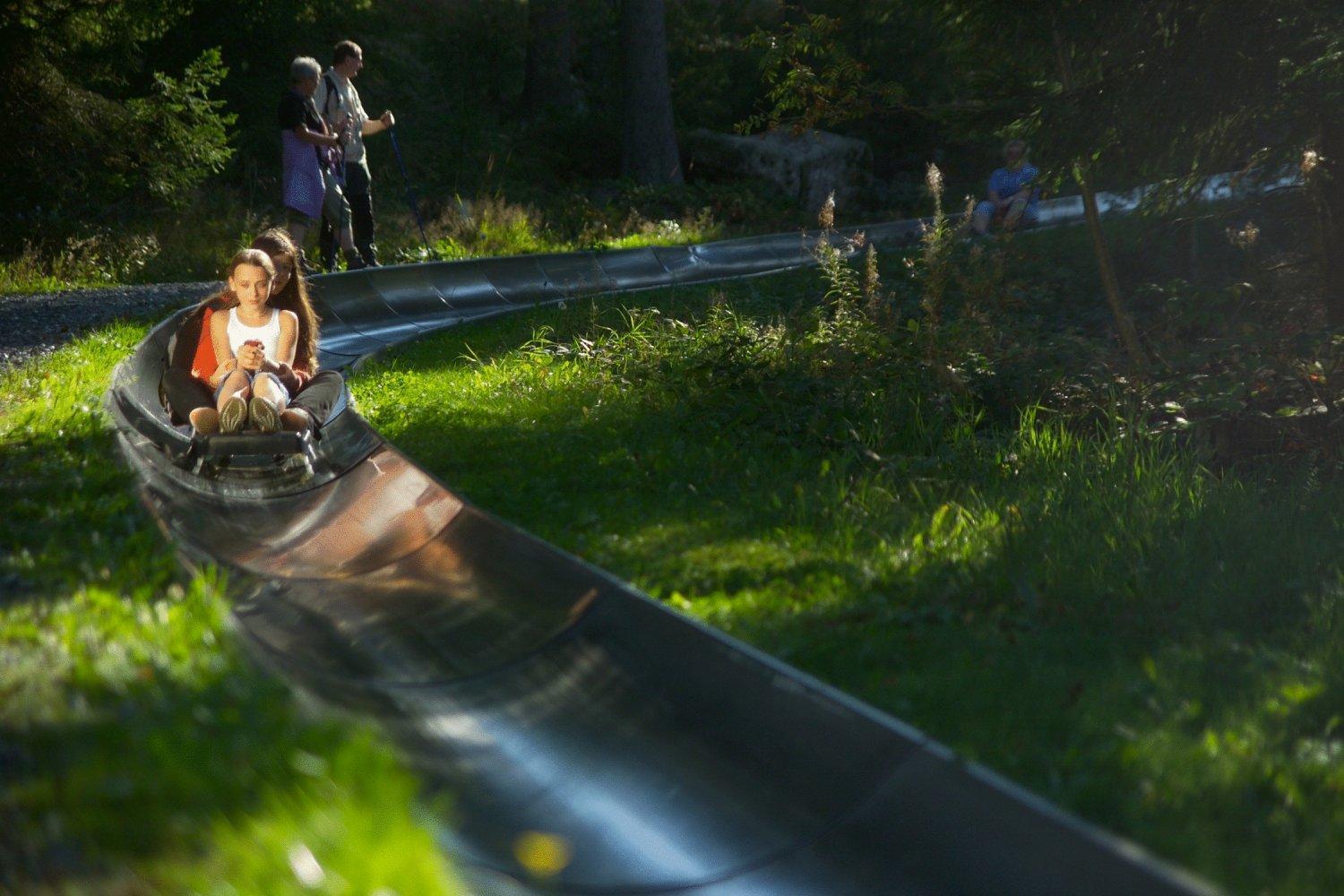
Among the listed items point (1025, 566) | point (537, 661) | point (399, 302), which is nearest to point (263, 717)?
point (537, 661)

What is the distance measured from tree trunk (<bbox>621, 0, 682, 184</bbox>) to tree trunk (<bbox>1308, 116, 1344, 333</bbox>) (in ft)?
50.2

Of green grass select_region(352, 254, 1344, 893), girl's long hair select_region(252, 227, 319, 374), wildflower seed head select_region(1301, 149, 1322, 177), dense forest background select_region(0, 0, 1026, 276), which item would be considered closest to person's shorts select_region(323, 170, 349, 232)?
green grass select_region(352, 254, 1344, 893)

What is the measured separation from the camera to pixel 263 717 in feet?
10.7

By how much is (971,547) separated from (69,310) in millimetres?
9107

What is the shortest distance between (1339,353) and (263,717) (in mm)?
8040

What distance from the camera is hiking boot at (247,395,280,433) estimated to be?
6.75m

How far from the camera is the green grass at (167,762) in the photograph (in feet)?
8.48

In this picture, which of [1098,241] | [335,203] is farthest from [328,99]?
[1098,241]

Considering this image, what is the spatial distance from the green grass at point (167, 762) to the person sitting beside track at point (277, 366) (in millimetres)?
2497

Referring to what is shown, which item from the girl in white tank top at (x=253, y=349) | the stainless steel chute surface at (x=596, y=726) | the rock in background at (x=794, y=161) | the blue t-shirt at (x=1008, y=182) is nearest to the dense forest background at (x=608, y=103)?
the rock in background at (x=794, y=161)

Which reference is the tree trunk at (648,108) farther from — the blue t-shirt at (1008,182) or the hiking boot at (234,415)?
the hiking boot at (234,415)

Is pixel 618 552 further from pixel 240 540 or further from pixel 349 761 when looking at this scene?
pixel 349 761

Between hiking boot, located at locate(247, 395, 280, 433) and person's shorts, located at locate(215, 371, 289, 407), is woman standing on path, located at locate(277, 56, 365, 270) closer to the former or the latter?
person's shorts, located at locate(215, 371, 289, 407)

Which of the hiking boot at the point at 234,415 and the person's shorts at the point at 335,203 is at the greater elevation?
the person's shorts at the point at 335,203
